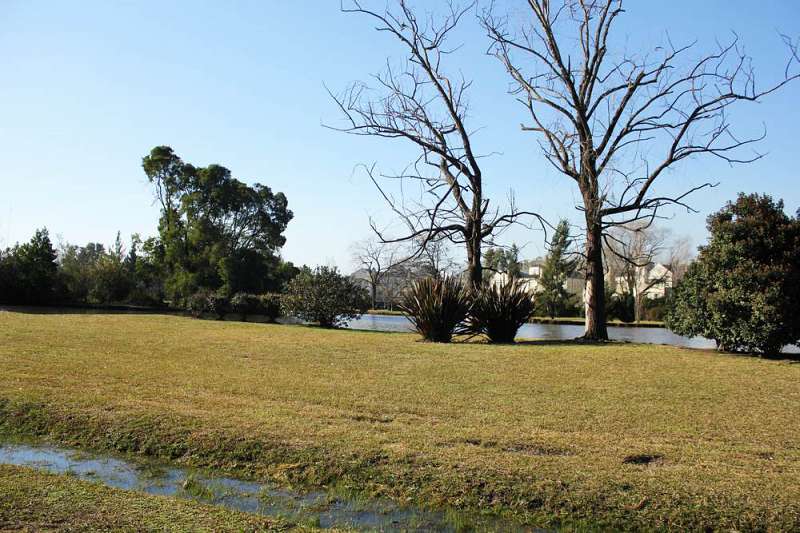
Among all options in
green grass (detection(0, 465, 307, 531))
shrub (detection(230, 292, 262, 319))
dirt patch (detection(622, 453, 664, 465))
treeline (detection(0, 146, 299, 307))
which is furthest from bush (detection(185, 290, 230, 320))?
dirt patch (detection(622, 453, 664, 465))

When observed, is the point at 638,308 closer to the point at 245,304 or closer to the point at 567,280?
the point at 567,280

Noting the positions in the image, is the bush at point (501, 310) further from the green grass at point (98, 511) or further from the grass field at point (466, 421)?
the green grass at point (98, 511)

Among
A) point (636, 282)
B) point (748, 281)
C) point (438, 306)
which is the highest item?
point (636, 282)

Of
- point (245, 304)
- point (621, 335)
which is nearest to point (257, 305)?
point (245, 304)

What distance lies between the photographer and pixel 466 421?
24.7ft

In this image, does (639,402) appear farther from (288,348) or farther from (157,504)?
(288,348)

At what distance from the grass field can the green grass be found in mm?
1106

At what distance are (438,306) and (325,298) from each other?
21.9ft

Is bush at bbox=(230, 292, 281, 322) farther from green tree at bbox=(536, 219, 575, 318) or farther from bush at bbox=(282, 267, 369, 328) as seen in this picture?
green tree at bbox=(536, 219, 575, 318)

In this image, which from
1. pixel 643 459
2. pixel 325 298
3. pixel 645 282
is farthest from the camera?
pixel 645 282

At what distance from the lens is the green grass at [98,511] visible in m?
4.25

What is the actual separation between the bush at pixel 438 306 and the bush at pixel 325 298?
224 inches

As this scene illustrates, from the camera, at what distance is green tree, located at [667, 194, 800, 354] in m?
12.2

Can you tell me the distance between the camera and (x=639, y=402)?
8750mm
